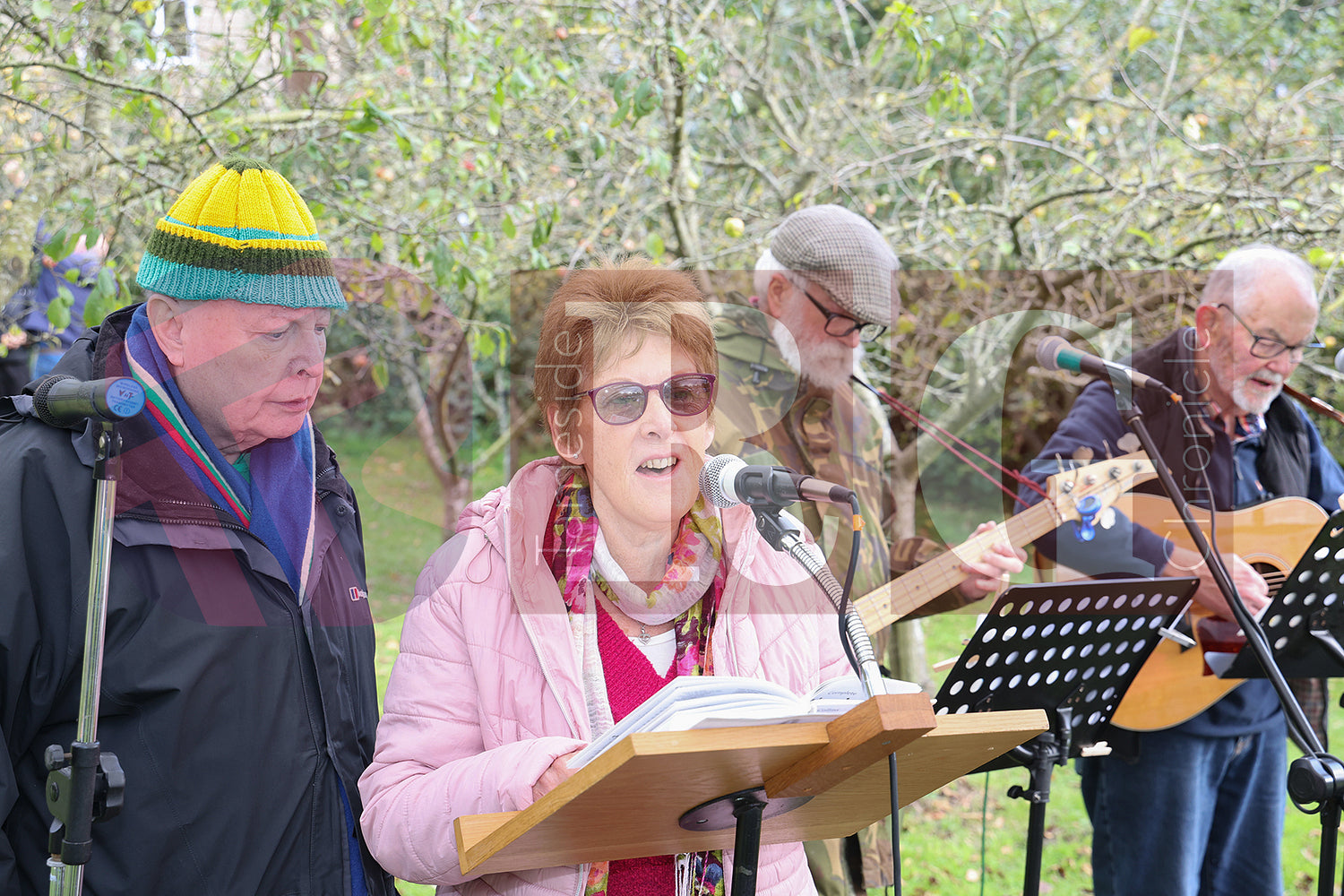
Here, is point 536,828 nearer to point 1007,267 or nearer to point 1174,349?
point 1174,349

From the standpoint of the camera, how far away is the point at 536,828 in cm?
141

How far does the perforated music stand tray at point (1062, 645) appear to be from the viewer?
2238 mm

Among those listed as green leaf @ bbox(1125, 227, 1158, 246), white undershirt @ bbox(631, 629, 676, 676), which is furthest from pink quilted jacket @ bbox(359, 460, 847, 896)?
green leaf @ bbox(1125, 227, 1158, 246)

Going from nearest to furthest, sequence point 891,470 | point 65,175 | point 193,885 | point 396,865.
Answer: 1. point 396,865
2. point 193,885
3. point 65,175
4. point 891,470

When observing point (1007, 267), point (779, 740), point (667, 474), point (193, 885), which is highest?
point (1007, 267)

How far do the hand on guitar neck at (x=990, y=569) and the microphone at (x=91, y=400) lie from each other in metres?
2.36

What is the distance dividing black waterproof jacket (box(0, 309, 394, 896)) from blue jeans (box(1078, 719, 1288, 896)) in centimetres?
236

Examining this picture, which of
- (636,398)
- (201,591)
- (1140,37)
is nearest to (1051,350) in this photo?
(636,398)

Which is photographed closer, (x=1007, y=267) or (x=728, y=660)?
(x=728, y=660)

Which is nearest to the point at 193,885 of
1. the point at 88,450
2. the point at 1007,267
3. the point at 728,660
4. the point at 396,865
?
the point at 396,865

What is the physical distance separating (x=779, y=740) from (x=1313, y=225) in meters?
4.67

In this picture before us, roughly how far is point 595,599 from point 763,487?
0.55 meters

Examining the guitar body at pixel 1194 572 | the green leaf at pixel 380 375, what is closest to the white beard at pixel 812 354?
the guitar body at pixel 1194 572

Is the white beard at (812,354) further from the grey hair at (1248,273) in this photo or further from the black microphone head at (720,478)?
the black microphone head at (720,478)
